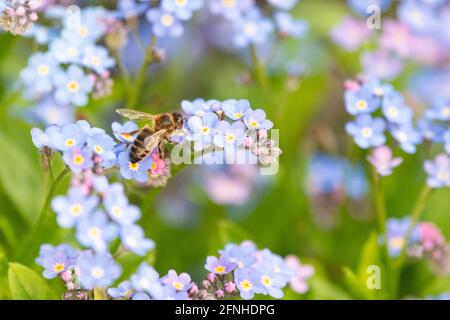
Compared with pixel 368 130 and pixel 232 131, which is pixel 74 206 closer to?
pixel 232 131

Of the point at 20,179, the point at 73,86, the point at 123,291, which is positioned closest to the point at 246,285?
the point at 123,291

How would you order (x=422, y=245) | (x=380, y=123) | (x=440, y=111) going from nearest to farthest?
1. (x=380, y=123)
2. (x=440, y=111)
3. (x=422, y=245)

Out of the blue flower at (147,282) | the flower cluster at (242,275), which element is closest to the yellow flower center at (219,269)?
the flower cluster at (242,275)

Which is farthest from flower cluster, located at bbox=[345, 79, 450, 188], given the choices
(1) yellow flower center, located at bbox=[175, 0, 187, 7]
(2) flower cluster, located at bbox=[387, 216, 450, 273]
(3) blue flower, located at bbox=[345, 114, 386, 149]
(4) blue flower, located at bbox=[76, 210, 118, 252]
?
(4) blue flower, located at bbox=[76, 210, 118, 252]

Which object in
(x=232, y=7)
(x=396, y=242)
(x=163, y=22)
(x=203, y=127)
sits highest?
(x=232, y=7)

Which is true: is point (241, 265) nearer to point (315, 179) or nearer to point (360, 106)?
point (360, 106)
